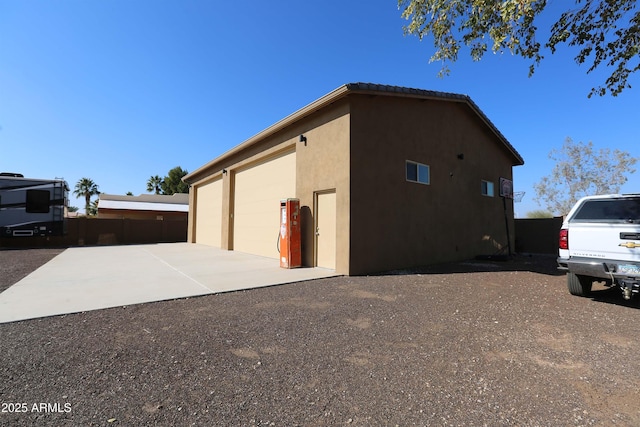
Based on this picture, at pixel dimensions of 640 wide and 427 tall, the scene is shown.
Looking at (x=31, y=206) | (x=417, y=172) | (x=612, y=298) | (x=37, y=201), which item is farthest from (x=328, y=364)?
(x=31, y=206)

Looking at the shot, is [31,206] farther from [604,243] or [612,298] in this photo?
[612,298]

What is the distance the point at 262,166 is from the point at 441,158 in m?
7.08

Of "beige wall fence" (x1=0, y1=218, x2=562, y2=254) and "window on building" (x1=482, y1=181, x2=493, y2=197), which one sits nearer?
"window on building" (x1=482, y1=181, x2=493, y2=197)

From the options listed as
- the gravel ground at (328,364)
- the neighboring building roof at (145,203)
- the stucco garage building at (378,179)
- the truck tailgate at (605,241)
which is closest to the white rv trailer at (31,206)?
the stucco garage building at (378,179)

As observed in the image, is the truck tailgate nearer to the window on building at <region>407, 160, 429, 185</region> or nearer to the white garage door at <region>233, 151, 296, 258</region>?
the window on building at <region>407, 160, 429, 185</region>

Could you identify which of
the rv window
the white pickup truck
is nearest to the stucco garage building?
the white pickup truck

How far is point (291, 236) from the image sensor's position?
9961 mm

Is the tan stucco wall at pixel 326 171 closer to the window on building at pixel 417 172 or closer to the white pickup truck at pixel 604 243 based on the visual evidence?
the window on building at pixel 417 172

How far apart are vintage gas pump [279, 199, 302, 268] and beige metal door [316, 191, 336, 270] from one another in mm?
623

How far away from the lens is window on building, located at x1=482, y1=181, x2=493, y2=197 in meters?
14.4

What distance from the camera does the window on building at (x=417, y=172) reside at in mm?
10367

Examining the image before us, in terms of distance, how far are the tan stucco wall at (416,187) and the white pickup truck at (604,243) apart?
4.31 meters

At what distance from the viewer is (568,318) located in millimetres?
4980

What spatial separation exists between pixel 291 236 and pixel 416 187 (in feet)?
14.1
